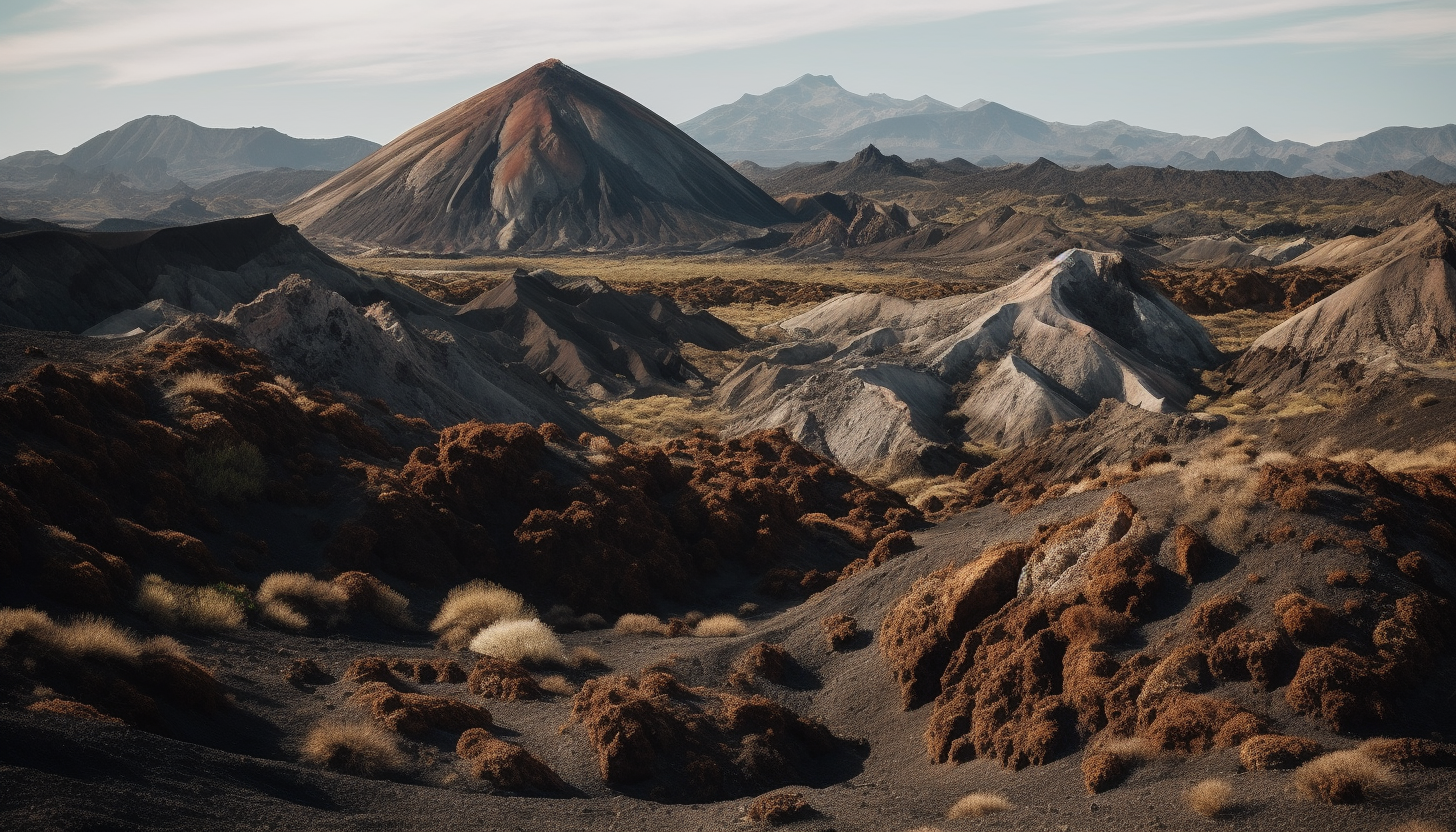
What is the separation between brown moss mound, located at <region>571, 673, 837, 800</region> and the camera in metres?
13.5

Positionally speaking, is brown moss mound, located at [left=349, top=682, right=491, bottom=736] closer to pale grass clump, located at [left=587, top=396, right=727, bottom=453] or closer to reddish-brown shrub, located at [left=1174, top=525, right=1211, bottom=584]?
reddish-brown shrub, located at [left=1174, top=525, right=1211, bottom=584]

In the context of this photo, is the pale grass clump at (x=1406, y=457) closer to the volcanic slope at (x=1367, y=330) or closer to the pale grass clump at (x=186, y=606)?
the volcanic slope at (x=1367, y=330)

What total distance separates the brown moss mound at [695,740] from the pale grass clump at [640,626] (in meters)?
4.81

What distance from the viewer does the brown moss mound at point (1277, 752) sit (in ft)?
34.3

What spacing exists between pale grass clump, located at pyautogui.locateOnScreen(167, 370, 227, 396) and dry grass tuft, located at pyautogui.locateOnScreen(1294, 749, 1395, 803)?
21280 mm

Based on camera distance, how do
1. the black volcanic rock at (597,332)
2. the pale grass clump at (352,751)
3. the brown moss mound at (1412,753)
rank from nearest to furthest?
1. the brown moss mound at (1412,753)
2. the pale grass clump at (352,751)
3. the black volcanic rock at (597,332)

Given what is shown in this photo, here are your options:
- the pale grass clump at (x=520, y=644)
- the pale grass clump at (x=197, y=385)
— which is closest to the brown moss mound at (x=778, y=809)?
the pale grass clump at (x=520, y=644)

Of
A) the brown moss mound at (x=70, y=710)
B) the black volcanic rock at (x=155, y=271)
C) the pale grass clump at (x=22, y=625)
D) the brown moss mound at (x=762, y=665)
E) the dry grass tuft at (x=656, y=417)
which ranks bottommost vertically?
the brown moss mound at (x=762, y=665)

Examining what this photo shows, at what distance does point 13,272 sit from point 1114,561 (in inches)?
1739

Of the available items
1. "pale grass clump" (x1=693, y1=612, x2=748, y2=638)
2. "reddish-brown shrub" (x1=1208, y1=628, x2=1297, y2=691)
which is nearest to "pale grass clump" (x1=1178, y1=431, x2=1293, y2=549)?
"reddish-brown shrub" (x1=1208, y1=628, x2=1297, y2=691)

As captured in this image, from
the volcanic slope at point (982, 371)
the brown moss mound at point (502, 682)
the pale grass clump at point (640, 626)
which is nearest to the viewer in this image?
the brown moss mound at point (502, 682)

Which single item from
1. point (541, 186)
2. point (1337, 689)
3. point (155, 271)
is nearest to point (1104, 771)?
point (1337, 689)

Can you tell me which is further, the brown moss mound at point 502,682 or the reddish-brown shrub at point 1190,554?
the brown moss mound at point 502,682

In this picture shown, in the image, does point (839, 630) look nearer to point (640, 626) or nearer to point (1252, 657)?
point (640, 626)
